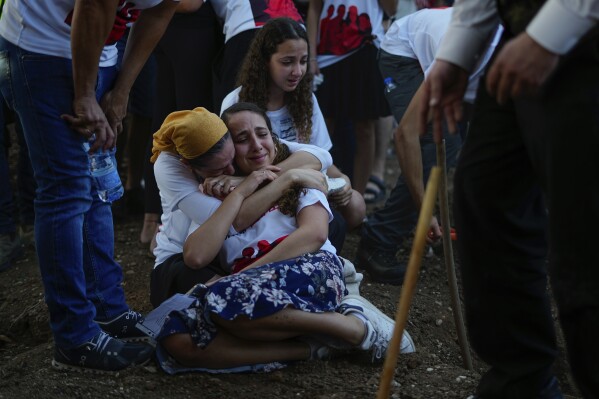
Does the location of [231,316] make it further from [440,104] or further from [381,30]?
[381,30]

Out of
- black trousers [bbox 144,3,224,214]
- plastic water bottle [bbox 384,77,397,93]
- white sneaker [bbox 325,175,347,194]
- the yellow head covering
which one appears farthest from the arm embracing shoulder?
black trousers [bbox 144,3,224,214]

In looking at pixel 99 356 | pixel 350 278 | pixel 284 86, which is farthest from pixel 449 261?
pixel 284 86

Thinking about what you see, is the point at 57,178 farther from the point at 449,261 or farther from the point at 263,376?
the point at 449,261

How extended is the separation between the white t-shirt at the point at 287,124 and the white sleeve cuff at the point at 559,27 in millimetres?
2382

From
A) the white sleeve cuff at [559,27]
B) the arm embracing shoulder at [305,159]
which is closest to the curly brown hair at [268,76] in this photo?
the arm embracing shoulder at [305,159]

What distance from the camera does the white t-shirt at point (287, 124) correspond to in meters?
4.33

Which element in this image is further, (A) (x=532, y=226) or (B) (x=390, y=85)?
(B) (x=390, y=85)

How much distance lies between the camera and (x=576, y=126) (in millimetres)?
2076

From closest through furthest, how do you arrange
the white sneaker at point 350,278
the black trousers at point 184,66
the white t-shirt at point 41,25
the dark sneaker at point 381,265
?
the white t-shirt at point 41,25 → the white sneaker at point 350,278 → the dark sneaker at point 381,265 → the black trousers at point 184,66

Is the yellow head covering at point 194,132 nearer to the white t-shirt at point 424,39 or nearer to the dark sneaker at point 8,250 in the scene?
the white t-shirt at point 424,39

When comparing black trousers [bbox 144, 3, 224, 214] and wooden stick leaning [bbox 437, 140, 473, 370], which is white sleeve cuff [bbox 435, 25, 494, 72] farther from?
black trousers [bbox 144, 3, 224, 214]

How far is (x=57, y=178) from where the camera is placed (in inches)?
115

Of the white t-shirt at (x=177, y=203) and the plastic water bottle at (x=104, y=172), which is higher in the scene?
the plastic water bottle at (x=104, y=172)

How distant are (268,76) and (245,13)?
19.2 inches
